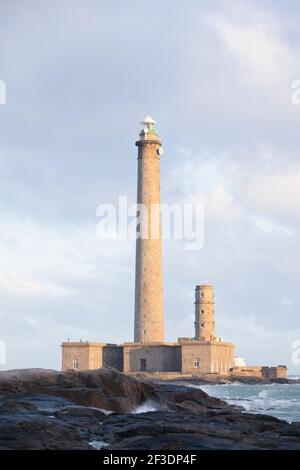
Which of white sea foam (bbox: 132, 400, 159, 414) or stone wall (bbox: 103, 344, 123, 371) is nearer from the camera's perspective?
white sea foam (bbox: 132, 400, 159, 414)

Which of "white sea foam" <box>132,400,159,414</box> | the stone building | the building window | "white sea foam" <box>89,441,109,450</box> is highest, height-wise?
the stone building

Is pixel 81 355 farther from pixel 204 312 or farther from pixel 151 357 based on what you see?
pixel 204 312

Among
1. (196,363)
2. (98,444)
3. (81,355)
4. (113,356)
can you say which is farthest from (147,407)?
(113,356)

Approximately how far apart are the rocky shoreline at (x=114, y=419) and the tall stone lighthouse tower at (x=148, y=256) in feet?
130

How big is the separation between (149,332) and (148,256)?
22.6 ft

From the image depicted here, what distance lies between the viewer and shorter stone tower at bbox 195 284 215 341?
81.9 m

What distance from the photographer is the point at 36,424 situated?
17984 mm

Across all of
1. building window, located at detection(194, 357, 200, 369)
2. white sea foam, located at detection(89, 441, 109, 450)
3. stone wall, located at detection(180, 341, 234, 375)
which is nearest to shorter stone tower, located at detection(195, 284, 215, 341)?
stone wall, located at detection(180, 341, 234, 375)

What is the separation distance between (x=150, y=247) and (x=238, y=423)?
51331 mm

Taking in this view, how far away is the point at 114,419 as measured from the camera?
842 inches

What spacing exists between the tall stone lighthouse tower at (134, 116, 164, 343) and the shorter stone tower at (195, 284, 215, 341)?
8.28 meters

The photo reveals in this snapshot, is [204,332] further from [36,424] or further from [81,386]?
[36,424]

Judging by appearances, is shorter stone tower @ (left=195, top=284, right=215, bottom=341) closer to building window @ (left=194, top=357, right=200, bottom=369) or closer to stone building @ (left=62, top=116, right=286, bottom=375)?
stone building @ (left=62, top=116, right=286, bottom=375)

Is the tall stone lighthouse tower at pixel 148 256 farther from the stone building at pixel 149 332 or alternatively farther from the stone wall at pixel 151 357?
the stone wall at pixel 151 357
